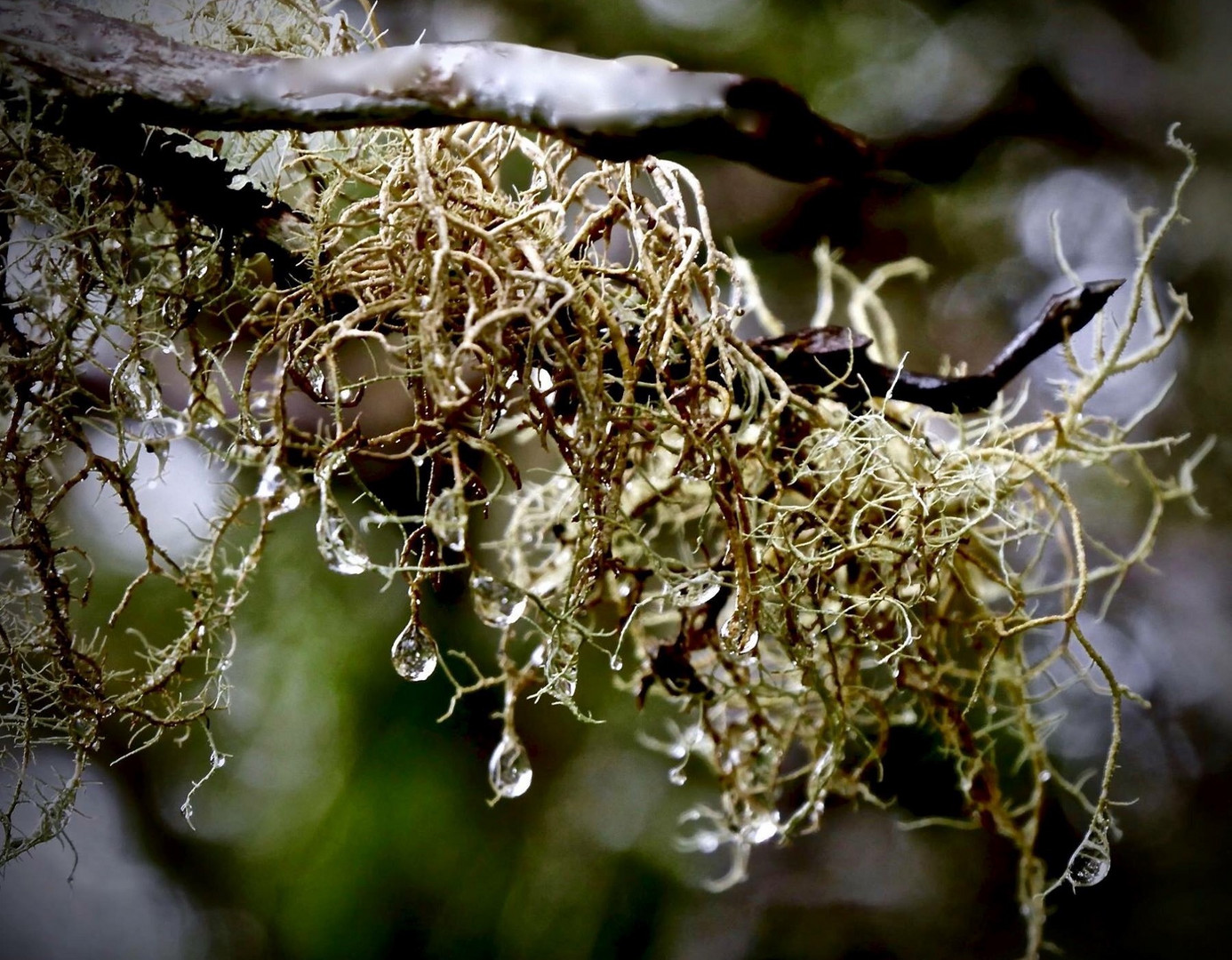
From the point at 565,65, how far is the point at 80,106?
0.81ft

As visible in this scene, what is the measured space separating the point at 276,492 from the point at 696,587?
0.23 meters

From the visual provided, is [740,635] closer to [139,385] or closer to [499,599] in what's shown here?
[499,599]

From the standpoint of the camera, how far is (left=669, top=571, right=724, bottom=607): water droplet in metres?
0.44

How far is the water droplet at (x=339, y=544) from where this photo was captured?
0.39 m

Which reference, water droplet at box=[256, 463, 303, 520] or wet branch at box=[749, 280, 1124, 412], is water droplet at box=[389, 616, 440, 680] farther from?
wet branch at box=[749, 280, 1124, 412]

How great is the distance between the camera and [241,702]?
3.57 feet

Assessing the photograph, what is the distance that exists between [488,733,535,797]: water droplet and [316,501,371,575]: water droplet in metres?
0.17

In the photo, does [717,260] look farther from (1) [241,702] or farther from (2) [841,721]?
(1) [241,702]

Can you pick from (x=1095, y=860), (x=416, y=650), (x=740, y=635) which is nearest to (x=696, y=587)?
(x=740, y=635)

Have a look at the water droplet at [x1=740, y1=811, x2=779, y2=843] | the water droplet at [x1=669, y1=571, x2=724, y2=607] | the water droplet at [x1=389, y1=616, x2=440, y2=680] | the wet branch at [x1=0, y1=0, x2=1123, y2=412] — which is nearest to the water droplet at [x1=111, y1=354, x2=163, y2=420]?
the wet branch at [x1=0, y1=0, x2=1123, y2=412]

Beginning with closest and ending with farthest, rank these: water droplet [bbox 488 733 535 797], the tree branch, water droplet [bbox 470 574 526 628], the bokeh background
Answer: the tree branch, water droplet [bbox 470 574 526 628], water droplet [bbox 488 733 535 797], the bokeh background

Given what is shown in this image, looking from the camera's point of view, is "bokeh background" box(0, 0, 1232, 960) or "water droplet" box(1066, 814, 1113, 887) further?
"bokeh background" box(0, 0, 1232, 960)

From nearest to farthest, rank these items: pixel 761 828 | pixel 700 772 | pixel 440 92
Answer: pixel 440 92, pixel 761 828, pixel 700 772

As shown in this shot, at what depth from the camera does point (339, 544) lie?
1.28ft
